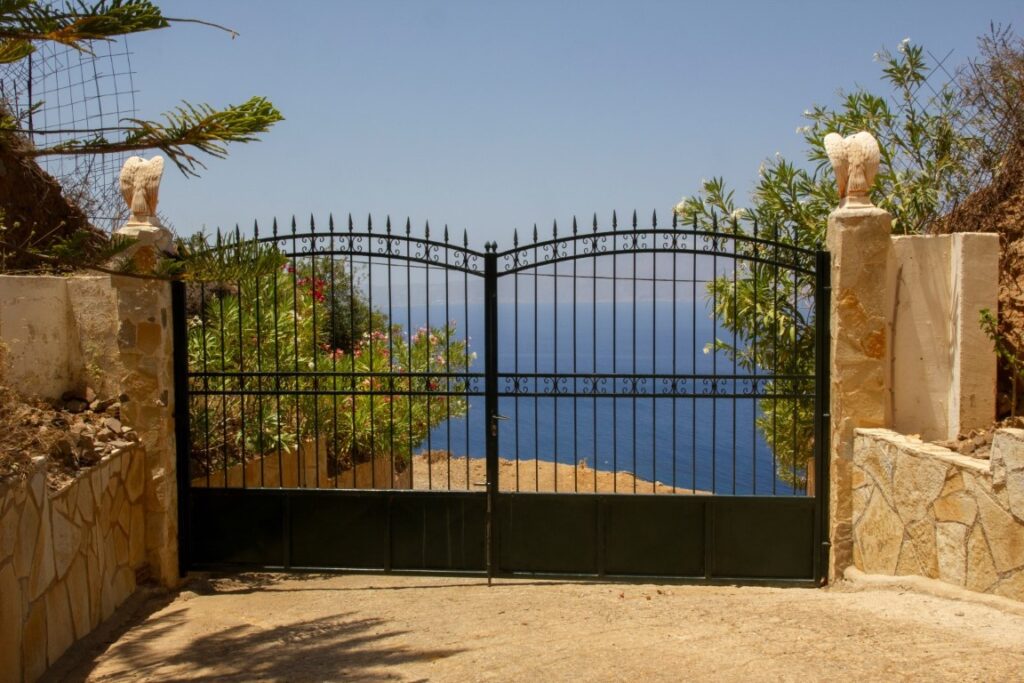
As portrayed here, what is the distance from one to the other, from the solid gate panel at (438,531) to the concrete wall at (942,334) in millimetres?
3245

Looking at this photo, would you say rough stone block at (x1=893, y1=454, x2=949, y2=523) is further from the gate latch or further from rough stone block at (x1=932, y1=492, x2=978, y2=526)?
the gate latch

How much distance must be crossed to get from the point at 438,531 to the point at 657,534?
1676 millimetres

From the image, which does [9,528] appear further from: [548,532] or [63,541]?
[548,532]

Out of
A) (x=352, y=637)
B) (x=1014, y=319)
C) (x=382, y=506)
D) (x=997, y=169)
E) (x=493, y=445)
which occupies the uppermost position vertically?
(x=997, y=169)

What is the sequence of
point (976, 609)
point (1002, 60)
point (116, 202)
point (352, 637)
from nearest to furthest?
point (976, 609)
point (352, 637)
point (1002, 60)
point (116, 202)

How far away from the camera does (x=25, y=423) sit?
20.6ft

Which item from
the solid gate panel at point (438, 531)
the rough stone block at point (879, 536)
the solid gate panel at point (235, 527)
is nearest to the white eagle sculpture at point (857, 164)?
the rough stone block at point (879, 536)

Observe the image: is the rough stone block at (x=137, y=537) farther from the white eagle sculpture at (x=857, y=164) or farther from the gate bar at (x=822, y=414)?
the white eagle sculpture at (x=857, y=164)

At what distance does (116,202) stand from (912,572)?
991 cm

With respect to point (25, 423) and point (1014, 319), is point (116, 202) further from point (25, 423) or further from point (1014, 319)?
point (1014, 319)

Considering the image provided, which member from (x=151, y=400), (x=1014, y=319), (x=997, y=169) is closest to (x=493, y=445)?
(x=151, y=400)

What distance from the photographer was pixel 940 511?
596cm

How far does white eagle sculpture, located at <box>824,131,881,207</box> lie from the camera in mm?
6758

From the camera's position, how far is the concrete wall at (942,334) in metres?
6.64
